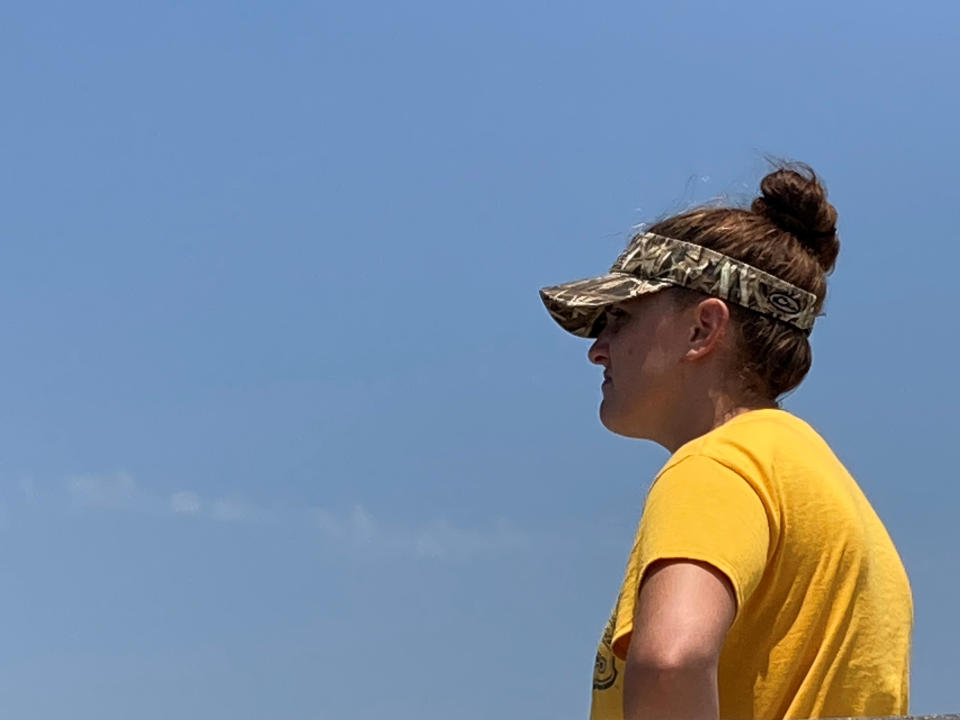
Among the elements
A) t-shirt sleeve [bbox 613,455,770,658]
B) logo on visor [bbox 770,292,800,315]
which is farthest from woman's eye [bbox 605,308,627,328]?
t-shirt sleeve [bbox 613,455,770,658]

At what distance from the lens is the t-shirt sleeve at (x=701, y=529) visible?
2975mm

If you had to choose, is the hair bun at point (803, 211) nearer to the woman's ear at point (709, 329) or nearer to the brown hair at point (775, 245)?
the brown hair at point (775, 245)

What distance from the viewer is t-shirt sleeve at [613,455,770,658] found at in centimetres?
297

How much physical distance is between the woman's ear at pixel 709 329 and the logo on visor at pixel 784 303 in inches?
4.7

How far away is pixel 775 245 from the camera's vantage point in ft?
12.4

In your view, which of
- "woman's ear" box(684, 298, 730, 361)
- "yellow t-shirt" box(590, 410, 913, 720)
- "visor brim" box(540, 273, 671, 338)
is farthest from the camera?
"visor brim" box(540, 273, 671, 338)

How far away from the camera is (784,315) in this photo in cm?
364

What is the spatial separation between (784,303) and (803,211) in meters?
0.32

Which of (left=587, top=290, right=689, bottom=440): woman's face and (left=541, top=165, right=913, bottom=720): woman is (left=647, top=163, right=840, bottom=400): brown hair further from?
(left=587, top=290, right=689, bottom=440): woman's face

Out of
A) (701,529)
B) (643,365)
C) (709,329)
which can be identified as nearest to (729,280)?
(709,329)

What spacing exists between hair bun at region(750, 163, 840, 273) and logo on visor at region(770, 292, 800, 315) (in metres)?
0.26

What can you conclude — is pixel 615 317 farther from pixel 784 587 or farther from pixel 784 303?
pixel 784 587

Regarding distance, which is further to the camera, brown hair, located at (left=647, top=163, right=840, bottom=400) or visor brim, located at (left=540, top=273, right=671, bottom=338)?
visor brim, located at (left=540, top=273, right=671, bottom=338)

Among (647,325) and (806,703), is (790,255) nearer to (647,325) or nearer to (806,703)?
(647,325)
